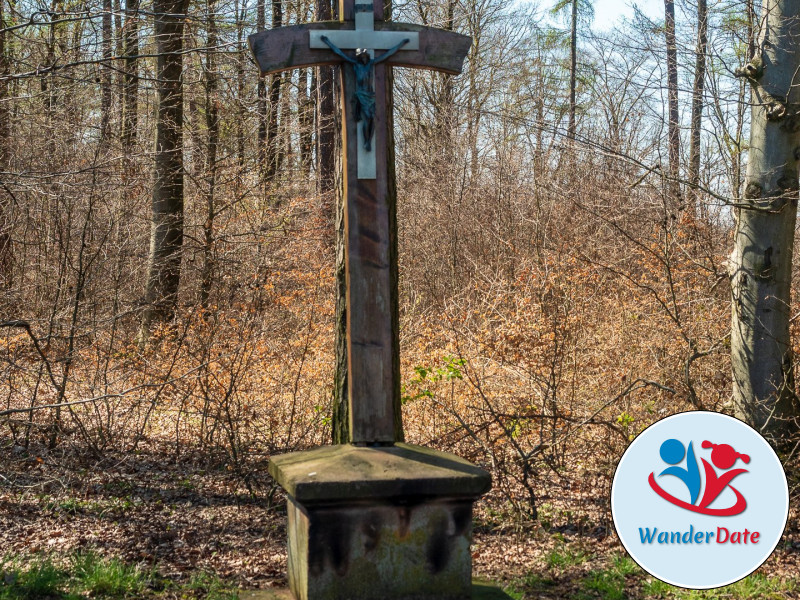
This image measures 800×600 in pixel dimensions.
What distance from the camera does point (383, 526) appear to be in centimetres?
409

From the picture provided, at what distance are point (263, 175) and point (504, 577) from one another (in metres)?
8.43

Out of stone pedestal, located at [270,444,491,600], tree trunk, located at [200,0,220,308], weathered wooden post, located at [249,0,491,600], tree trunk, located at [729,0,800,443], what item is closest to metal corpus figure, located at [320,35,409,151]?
weathered wooden post, located at [249,0,491,600]

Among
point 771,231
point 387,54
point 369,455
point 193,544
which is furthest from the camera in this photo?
point 771,231

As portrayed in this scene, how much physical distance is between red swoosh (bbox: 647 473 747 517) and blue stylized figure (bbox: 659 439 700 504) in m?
0.05

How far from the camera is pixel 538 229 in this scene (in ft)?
42.9

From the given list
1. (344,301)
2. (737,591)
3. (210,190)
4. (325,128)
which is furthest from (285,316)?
(737,591)

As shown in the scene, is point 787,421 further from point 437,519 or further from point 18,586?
point 18,586

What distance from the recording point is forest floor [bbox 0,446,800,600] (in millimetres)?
4996

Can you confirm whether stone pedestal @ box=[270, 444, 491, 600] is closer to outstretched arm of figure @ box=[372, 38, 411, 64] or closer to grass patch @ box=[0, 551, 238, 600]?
grass patch @ box=[0, 551, 238, 600]

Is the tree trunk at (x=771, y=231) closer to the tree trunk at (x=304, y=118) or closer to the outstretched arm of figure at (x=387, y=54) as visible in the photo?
the outstretched arm of figure at (x=387, y=54)

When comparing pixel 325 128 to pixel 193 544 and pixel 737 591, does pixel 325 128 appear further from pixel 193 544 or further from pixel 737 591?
pixel 737 591

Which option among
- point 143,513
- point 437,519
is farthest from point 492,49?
point 437,519

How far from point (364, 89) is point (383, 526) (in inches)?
88.1

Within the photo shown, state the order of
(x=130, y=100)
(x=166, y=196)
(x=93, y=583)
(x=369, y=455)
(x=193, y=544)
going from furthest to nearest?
(x=130, y=100)
(x=166, y=196)
(x=193, y=544)
(x=93, y=583)
(x=369, y=455)
